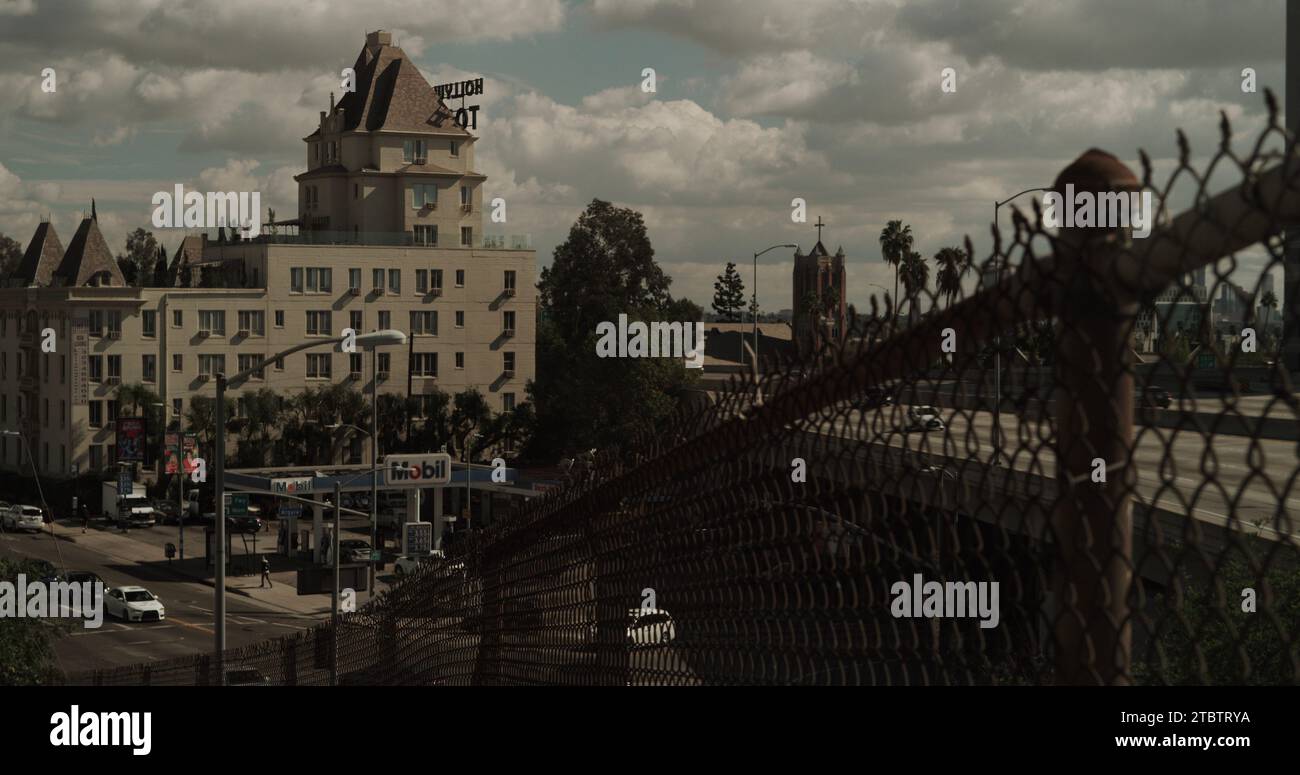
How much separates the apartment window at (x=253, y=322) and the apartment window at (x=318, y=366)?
2.89 meters

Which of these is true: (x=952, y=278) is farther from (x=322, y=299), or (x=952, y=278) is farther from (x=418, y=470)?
(x=322, y=299)

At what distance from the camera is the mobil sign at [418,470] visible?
5081cm

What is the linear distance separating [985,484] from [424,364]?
83095mm

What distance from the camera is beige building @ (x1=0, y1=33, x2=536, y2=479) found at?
78188 mm

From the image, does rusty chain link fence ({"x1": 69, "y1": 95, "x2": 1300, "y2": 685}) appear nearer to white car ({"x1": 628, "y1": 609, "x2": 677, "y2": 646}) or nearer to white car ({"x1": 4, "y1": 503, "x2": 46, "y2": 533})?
white car ({"x1": 628, "y1": 609, "x2": 677, "y2": 646})

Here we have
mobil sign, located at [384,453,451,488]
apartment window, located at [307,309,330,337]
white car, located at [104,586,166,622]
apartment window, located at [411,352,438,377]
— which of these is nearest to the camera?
white car, located at [104,586,166,622]

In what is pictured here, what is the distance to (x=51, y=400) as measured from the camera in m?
79.8

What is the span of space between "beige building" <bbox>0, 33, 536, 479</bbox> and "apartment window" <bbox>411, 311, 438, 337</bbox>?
0.08m

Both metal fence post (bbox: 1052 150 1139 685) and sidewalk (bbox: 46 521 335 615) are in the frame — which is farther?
sidewalk (bbox: 46 521 335 615)

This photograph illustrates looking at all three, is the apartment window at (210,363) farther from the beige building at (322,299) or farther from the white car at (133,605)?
the white car at (133,605)

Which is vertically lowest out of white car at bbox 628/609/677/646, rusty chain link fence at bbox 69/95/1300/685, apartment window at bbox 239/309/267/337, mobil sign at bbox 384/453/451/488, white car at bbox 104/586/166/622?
white car at bbox 104/586/166/622

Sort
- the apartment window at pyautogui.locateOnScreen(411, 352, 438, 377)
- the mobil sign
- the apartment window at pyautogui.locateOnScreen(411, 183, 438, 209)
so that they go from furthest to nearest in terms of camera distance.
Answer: the apartment window at pyautogui.locateOnScreen(411, 183, 438, 209), the apartment window at pyautogui.locateOnScreen(411, 352, 438, 377), the mobil sign

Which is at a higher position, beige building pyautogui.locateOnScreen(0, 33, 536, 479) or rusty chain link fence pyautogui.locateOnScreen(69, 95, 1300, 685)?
beige building pyautogui.locateOnScreen(0, 33, 536, 479)

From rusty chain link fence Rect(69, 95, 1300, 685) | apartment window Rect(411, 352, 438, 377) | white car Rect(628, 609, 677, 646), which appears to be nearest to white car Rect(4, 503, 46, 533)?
apartment window Rect(411, 352, 438, 377)
